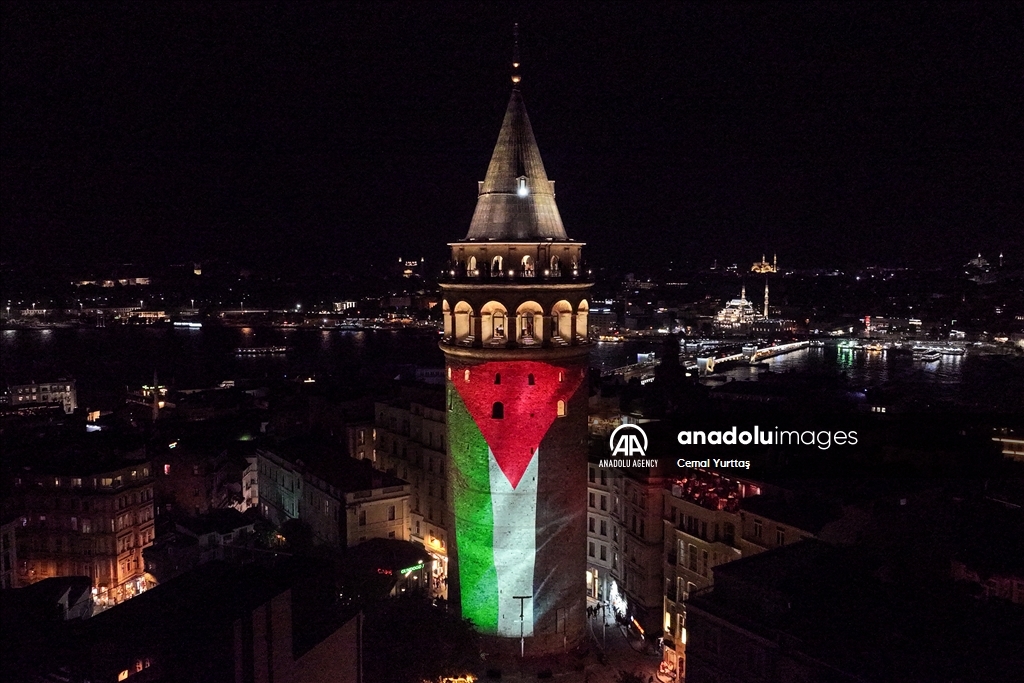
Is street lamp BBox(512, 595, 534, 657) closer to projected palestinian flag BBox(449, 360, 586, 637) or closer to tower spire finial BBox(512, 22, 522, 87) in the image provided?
projected palestinian flag BBox(449, 360, 586, 637)

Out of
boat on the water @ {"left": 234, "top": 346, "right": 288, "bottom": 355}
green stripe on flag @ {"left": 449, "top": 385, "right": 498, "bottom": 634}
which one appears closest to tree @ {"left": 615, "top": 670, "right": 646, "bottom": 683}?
green stripe on flag @ {"left": 449, "top": 385, "right": 498, "bottom": 634}

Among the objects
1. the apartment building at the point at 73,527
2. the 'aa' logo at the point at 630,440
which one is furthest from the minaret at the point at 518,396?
the apartment building at the point at 73,527

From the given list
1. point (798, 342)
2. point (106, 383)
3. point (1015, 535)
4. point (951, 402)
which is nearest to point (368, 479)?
point (1015, 535)

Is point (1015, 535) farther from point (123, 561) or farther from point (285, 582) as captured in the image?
point (123, 561)

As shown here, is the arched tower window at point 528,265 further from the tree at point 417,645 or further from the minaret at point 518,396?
the tree at point 417,645

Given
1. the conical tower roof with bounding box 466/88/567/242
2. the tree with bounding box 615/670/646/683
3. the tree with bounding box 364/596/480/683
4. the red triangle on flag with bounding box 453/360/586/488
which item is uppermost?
the conical tower roof with bounding box 466/88/567/242

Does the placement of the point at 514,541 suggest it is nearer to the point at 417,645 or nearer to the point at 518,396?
the point at 417,645

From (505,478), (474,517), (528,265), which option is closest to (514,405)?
(505,478)
